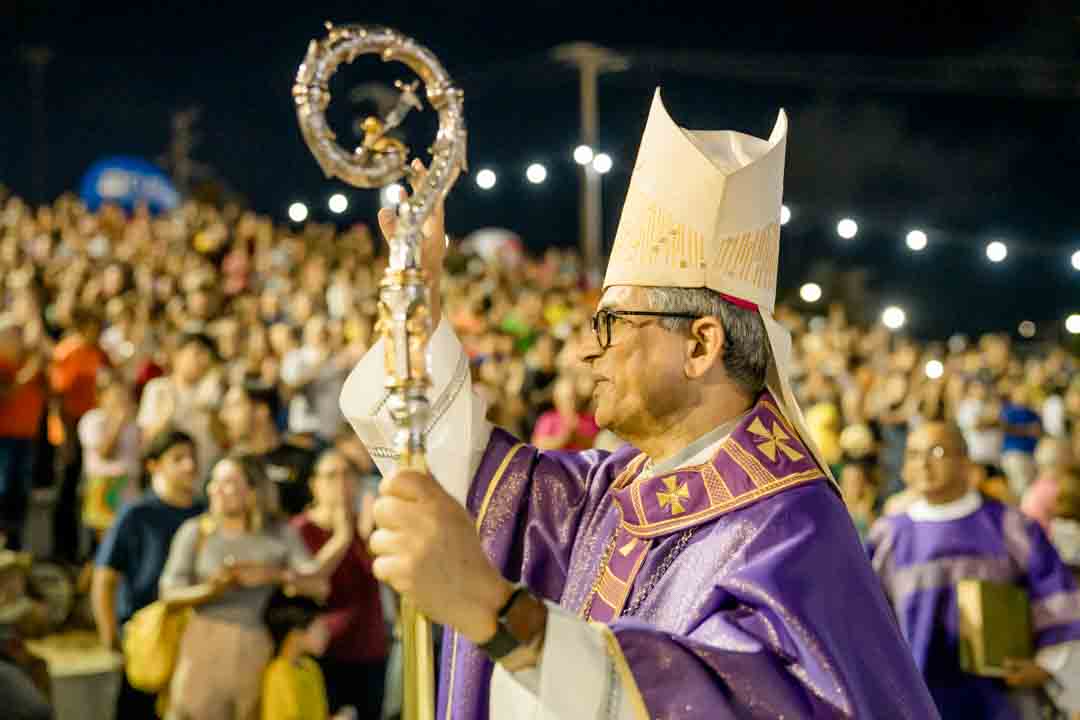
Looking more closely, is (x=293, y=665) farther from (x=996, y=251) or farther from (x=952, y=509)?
(x=996, y=251)

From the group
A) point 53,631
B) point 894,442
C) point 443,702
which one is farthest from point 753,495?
point 894,442

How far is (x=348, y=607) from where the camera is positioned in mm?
7078

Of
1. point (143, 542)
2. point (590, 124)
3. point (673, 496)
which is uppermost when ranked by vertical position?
point (590, 124)

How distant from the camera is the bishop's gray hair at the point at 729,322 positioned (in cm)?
316

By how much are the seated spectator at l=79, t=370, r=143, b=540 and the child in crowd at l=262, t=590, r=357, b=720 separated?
247cm

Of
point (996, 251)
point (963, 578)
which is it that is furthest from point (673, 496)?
point (996, 251)

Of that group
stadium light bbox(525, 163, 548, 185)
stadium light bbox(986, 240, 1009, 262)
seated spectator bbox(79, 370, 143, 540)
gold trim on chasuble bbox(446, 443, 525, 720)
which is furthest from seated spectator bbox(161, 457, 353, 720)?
stadium light bbox(986, 240, 1009, 262)

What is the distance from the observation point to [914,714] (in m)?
2.67

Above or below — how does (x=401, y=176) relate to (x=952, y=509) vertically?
above

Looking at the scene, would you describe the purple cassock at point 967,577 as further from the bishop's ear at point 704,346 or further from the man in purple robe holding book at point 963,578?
the bishop's ear at point 704,346

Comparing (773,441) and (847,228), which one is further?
(847,228)

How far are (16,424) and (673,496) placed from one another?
6.90 m

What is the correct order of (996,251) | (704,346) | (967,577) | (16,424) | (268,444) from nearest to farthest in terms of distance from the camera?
(704,346)
(967,577)
(268,444)
(16,424)
(996,251)

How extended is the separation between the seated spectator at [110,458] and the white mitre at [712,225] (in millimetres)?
6049
